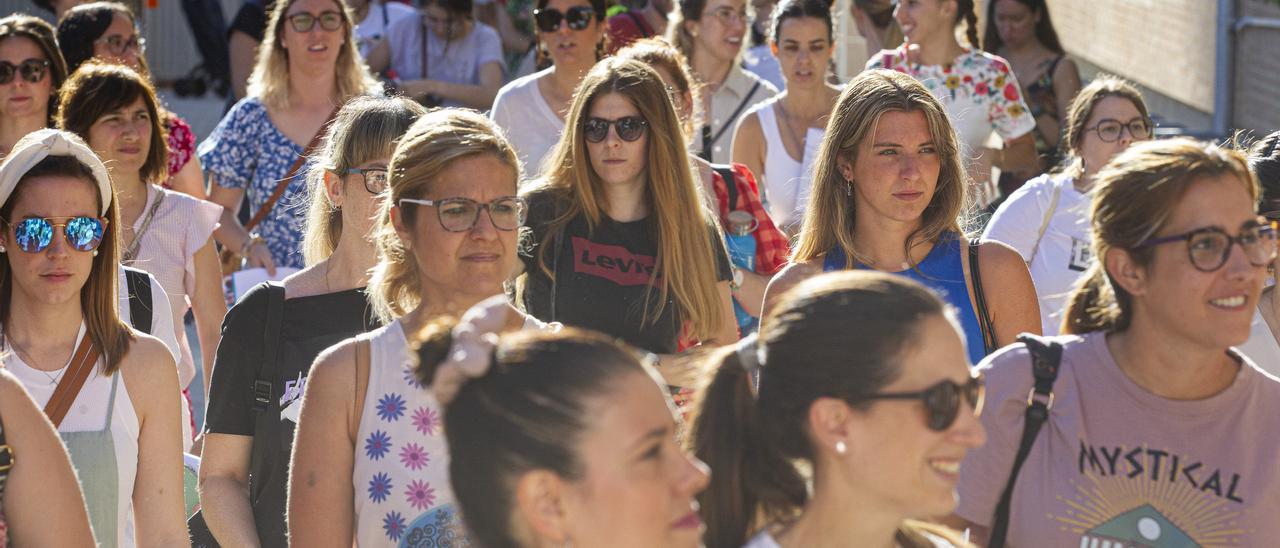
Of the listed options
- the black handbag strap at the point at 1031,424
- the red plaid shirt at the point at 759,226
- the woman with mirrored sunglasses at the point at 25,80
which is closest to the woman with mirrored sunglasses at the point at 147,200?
the woman with mirrored sunglasses at the point at 25,80

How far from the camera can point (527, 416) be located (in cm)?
247

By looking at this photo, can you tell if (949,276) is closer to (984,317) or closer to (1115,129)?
(984,317)

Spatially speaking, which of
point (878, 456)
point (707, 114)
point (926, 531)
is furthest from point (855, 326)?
point (707, 114)

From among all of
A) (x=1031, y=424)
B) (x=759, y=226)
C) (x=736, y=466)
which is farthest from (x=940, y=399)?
(x=759, y=226)

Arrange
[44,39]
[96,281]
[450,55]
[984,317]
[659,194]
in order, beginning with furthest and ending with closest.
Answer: [450,55]
[44,39]
[659,194]
[984,317]
[96,281]

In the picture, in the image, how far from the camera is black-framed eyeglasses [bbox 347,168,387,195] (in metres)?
4.30

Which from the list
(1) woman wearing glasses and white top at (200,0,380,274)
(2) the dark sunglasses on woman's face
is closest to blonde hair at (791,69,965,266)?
(1) woman wearing glasses and white top at (200,0,380,274)

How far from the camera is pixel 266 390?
381 cm

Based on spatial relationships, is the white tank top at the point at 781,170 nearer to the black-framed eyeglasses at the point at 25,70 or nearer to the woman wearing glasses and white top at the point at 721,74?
the woman wearing glasses and white top at the point at 721,74

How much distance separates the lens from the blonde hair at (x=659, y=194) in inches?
190

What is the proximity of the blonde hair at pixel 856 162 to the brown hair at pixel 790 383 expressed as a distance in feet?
5.73

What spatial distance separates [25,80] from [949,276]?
12.9 ft

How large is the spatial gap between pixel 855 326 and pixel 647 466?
473mm

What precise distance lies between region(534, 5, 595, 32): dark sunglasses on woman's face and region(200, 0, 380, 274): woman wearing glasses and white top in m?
0.84
